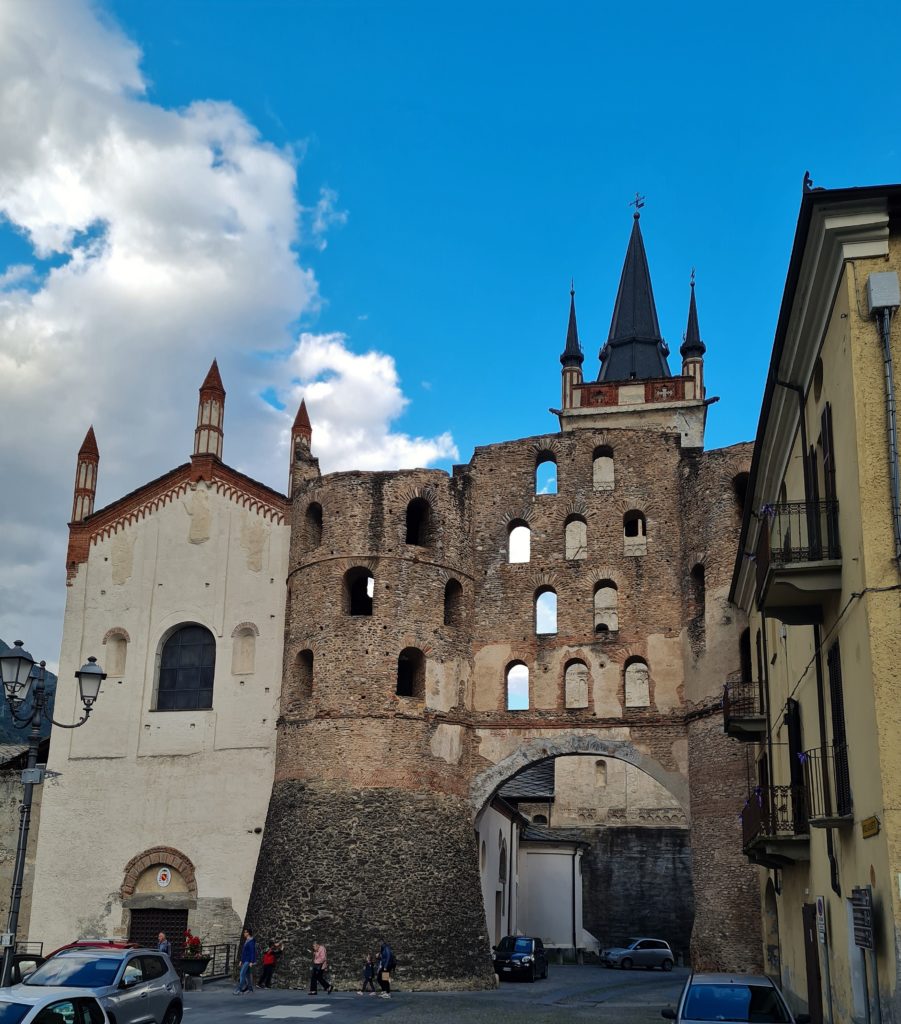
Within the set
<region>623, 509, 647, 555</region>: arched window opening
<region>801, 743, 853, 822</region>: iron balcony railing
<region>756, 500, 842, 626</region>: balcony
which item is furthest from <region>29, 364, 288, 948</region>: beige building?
<region>756, 500, 842, 626</region>: balcony

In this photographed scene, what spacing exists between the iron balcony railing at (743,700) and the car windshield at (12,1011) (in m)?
16.0

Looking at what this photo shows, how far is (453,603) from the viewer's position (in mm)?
33156

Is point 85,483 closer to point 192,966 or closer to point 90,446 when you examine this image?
point 90,446

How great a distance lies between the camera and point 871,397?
13445mm

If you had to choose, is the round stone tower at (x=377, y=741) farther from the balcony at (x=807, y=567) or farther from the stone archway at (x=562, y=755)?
the balcony at (x=807, y=567)

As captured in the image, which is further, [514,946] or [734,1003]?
[514,946]

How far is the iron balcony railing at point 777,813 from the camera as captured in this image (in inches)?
738

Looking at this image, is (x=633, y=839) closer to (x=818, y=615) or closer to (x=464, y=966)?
(x=464, y=966)

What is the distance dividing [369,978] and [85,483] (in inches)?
697

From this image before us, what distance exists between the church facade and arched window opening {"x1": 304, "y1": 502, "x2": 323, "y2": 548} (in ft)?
0.37

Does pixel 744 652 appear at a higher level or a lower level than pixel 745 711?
higher

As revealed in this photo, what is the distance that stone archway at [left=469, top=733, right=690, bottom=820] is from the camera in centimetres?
3084

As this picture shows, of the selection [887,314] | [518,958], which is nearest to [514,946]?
[518,958]

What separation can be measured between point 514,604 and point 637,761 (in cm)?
526
